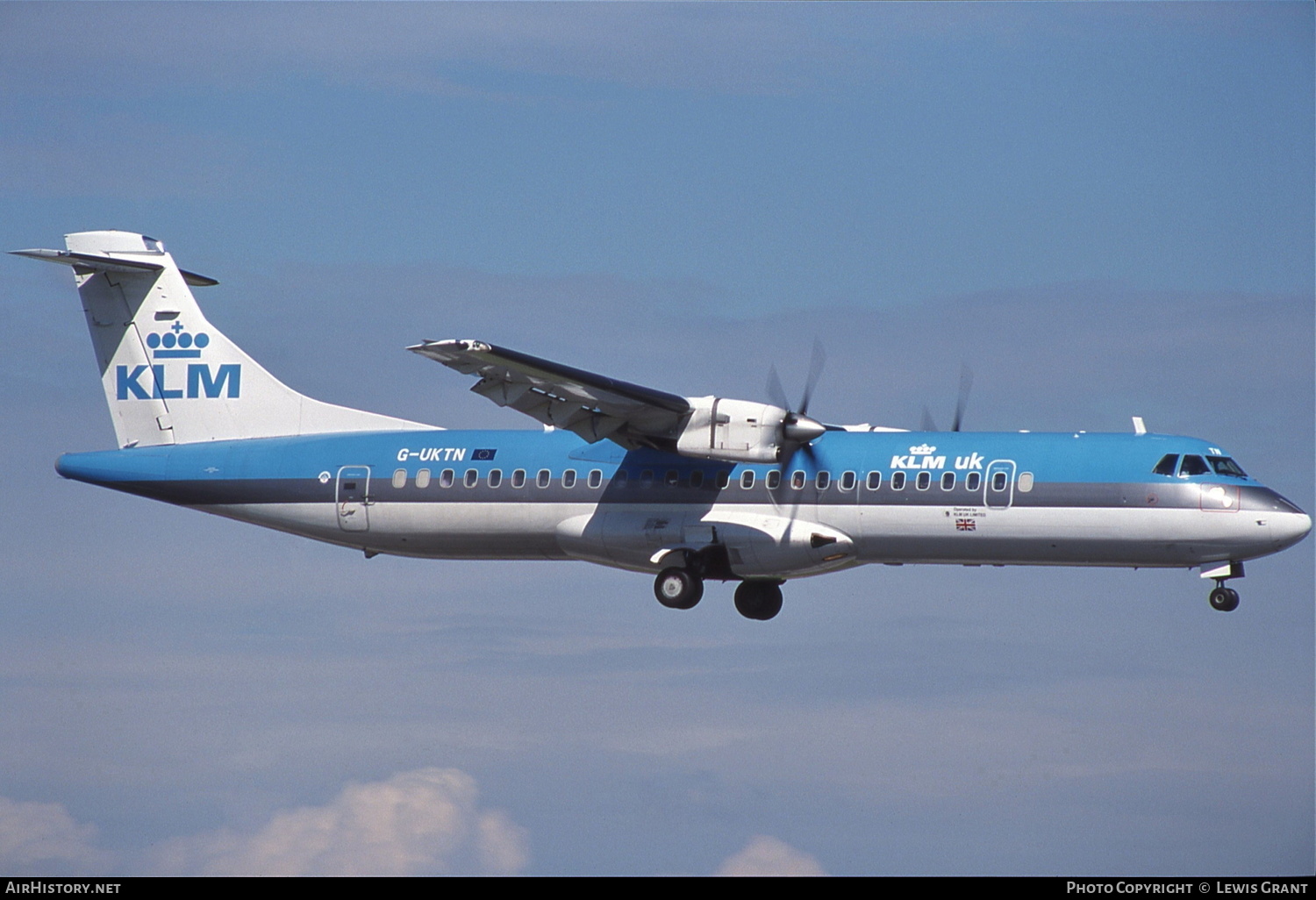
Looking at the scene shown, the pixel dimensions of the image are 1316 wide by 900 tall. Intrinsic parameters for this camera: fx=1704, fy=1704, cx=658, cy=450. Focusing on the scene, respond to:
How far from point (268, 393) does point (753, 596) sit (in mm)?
10184

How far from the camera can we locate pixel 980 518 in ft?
91.4

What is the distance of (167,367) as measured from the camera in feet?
110

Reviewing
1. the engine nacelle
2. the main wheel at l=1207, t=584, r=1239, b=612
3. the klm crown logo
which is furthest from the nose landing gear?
the klm crown logo

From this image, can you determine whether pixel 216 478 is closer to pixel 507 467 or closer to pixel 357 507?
pixel 357 507

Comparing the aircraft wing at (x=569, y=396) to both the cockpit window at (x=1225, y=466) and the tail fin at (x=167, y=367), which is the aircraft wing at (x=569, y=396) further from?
the cockpit window at (x=1225, y=466)

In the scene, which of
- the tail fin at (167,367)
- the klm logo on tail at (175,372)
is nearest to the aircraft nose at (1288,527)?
the tail fin at (167,367)

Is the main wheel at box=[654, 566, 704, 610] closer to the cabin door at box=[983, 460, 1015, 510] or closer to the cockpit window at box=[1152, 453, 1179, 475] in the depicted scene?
the cabin door at box=[983, 460, 1015, 510]

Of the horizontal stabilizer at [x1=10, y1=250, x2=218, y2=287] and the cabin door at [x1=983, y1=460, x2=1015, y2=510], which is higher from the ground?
the horizontal stabilizer at [x1=10, y1=250, x2=218, y2=287]

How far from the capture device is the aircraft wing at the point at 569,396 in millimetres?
26875

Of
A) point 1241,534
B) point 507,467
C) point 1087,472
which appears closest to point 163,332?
point 507,467

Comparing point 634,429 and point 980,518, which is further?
point 634,429

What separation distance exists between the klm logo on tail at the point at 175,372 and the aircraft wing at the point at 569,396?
23.3ft

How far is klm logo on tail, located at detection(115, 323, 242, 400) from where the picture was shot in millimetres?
33281

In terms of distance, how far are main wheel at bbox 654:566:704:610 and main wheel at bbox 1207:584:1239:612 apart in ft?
28.0
